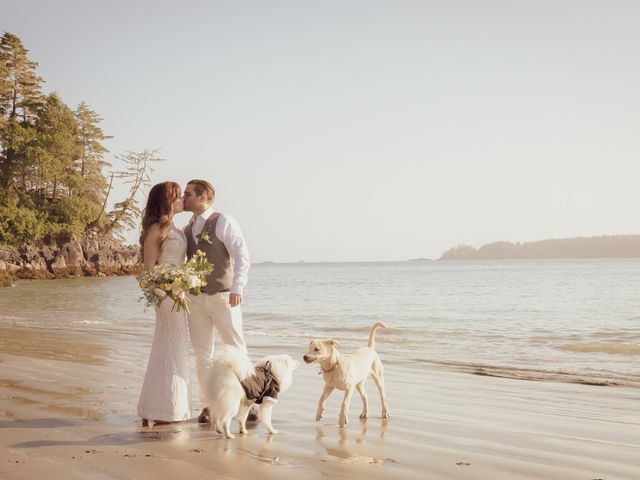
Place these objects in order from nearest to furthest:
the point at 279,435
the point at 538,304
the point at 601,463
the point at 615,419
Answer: the point at 601,463
the point at 279,435
the point at 615,419
the point at 538,304

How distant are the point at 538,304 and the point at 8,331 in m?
22.1

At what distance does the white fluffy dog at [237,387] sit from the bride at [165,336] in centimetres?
68

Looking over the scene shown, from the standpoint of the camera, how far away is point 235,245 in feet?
19.2

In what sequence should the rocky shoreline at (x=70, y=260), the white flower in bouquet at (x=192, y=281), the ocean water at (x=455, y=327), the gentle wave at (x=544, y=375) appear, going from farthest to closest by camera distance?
the rocky shoreline at (x=70, y=260) < the ocean water at (x=455, y=327) < the gentle wave at (x=544, y=375) < the white flower in bouquet at (x=192, y=281)

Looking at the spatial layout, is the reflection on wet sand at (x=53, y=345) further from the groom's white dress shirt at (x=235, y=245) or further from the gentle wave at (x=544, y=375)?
the gentle wave at (x=544, y=375)

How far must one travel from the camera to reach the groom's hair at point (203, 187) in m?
5.96

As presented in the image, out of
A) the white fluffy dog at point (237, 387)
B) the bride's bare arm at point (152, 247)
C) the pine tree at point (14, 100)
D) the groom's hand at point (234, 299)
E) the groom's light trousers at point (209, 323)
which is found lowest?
the white fluffy dog at point (237, 387)

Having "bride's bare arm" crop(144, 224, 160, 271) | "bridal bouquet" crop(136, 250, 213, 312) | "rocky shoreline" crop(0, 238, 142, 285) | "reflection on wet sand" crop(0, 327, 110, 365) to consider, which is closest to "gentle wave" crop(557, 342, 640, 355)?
"reflection on wet sand" crop(0, 327, 110, 365)

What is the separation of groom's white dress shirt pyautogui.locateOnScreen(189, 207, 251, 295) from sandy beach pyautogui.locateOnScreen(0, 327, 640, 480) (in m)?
1.36

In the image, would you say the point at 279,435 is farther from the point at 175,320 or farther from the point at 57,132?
the point at 57,132

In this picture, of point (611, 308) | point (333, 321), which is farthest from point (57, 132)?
point (611, 308)

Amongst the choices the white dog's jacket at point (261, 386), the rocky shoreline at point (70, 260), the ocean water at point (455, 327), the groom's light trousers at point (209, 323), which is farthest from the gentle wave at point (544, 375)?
the rocky shoreline at point (70, 260)

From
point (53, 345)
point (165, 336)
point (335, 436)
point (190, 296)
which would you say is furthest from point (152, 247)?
point (53, 345)

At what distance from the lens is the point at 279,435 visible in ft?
17.1
